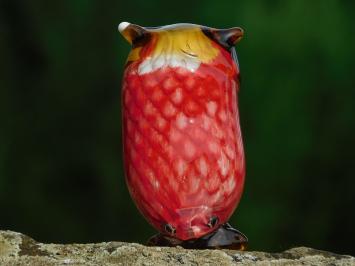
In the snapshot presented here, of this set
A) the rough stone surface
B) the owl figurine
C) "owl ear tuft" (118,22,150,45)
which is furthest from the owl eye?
"owl ear tuft" (118,22,150,45)

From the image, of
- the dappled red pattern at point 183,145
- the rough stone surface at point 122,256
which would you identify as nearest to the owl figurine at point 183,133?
the dappled red pattern at point 183,145

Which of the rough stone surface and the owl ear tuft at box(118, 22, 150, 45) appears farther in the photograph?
the owl ear tuft at box(118, 22, 150, 45)

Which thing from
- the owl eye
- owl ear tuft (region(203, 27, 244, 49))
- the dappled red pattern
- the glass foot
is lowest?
the glass foot

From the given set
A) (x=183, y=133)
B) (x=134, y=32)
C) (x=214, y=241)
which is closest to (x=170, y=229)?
(x=214, y=241)

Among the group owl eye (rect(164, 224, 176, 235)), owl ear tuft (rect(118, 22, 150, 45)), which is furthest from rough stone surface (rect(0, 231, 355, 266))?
owl ear tuft (rect(118, 22, 150, 45))

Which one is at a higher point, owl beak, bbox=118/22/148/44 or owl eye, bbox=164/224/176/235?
owl beak, bbox=118/22/148/44

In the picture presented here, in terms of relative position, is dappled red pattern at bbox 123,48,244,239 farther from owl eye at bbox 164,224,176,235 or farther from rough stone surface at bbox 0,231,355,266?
rough stone surface at bbox 0,231,355,266

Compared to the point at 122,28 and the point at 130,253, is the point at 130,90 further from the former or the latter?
the point at 130,253
